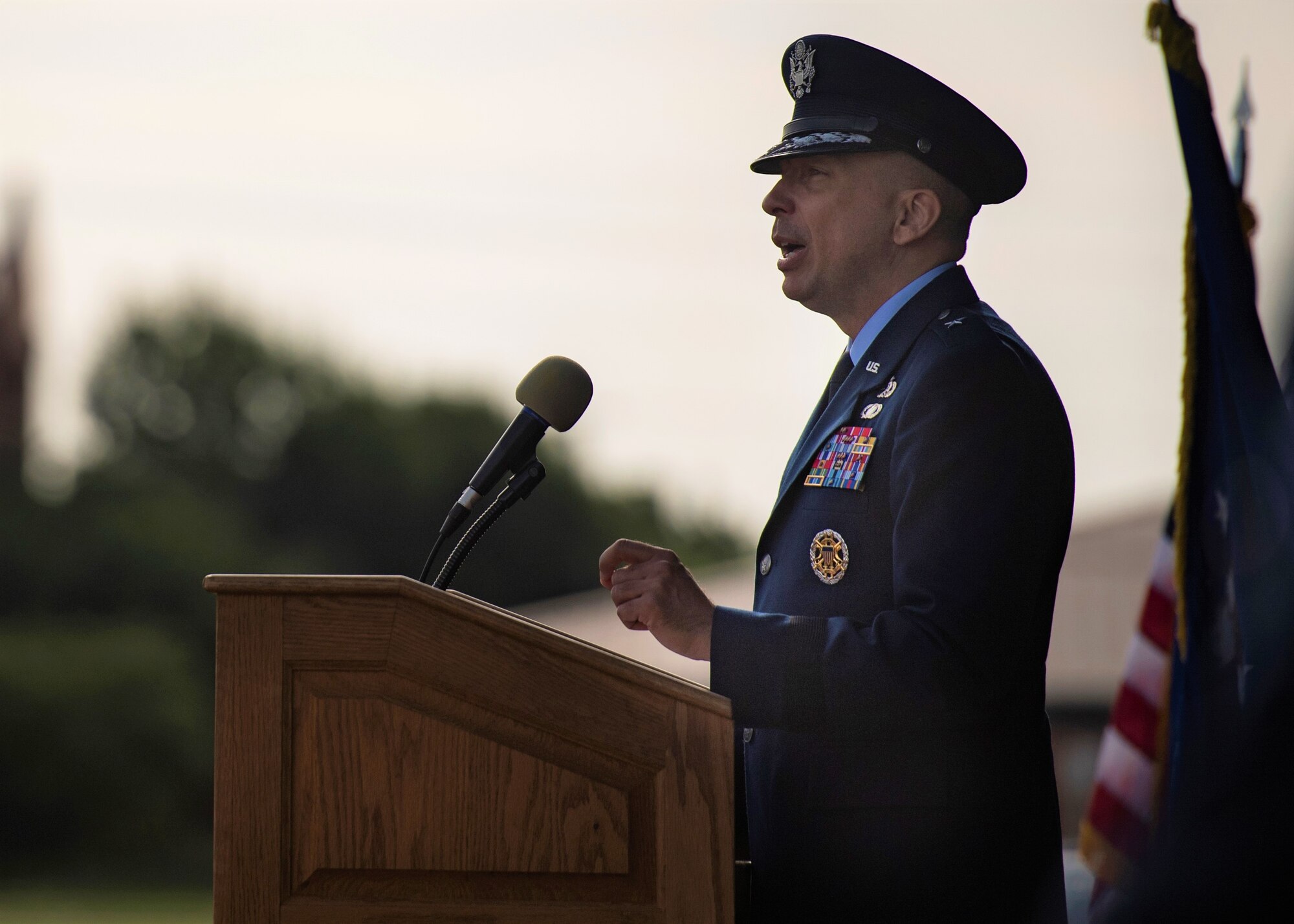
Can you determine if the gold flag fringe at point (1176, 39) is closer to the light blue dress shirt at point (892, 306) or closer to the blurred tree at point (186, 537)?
the light blue dress shirt at point (892, 306)

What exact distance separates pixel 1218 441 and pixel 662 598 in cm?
143

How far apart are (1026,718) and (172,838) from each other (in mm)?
28973

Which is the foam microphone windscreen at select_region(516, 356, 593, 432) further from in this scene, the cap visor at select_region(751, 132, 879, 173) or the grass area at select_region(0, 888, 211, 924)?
the grass area at select_region(0, 888, 211, 924)

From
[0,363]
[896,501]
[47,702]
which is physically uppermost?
[0,363]

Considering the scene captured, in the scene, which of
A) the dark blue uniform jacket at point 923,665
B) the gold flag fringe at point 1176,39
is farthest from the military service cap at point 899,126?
the gold flag fringe at point 1176,39

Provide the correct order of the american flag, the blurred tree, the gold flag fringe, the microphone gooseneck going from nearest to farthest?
the microphone gooseneck < the gold flag fringe < the american flag < the blurred tree

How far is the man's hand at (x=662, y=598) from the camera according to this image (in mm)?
1644

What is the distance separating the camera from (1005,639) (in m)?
1.66

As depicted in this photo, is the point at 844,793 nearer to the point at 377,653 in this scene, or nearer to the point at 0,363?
the point at 377,653

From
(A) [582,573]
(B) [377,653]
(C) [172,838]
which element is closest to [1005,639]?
(B) [377,653]

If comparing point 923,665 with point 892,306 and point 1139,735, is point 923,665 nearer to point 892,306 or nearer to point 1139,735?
point 892,306

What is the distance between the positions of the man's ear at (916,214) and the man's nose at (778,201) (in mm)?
153

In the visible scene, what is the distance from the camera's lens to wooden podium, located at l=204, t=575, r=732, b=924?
4.72 feet

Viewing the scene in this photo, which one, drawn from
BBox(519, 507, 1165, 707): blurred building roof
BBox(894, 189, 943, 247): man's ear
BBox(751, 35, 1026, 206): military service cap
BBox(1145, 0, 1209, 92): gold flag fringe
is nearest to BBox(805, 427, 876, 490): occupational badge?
BBox(894, 189, 943, 247): man's ear
